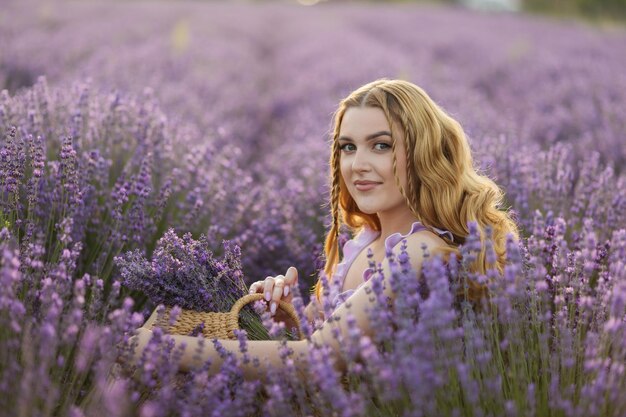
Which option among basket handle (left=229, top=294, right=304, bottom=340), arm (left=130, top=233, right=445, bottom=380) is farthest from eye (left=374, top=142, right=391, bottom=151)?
basket handle (left=229, top=294, right=304, bottom=340)

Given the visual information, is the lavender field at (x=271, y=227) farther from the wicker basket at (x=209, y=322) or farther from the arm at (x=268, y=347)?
the wicker basket at (x=209, y=322)

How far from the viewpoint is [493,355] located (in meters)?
1.83

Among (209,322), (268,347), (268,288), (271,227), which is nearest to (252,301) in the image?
(268,288)

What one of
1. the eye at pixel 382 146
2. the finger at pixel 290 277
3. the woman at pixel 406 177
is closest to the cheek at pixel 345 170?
the woman at pixel 406 177

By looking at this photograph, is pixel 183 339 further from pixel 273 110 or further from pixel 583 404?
pixel 273 110

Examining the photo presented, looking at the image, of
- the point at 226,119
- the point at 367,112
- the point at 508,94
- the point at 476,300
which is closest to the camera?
the point at 476,300

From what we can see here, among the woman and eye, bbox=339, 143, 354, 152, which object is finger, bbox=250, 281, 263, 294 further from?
eye, bbox=339, 143, 354, 152

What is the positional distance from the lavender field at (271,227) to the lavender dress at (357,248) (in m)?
0.30

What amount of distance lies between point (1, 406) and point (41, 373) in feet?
0.66

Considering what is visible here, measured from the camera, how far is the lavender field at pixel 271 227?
1549mm

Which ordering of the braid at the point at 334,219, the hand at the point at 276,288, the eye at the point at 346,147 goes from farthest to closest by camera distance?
the braid at the point at 334,219 → the eye at the point at 346,147 → the hand at the point at 276,288

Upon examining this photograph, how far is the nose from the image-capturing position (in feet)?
7.30

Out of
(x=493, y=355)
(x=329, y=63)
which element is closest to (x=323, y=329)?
(x=493, y=355)

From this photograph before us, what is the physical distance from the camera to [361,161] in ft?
7.31
